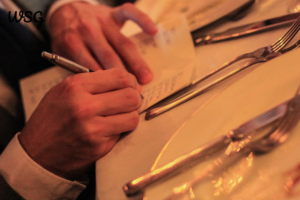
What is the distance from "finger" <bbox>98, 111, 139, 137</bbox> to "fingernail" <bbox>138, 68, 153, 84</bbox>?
10 cm

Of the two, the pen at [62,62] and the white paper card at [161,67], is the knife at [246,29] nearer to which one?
the white paper card at [161,67]

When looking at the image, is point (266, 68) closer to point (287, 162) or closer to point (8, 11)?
point (287, 162)

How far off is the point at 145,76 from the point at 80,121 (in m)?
0.15

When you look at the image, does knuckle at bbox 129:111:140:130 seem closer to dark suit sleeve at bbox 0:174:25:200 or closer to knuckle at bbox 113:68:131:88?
knuckle at bbox 113:68:131:88

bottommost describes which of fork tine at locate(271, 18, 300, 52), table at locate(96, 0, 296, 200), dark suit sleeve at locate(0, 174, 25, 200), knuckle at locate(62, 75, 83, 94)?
dark suit sleeve at locate(0, 174, 25, 200)

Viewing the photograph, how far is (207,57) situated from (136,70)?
0.47 ft

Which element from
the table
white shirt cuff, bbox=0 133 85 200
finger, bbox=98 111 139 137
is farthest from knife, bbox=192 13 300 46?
white shirt cuff, bbox=0 133 85 200

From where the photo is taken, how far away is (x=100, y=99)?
292 mm

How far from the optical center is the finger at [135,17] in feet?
1.42

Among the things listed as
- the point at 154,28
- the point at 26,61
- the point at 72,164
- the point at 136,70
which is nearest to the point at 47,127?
the point at 72,164

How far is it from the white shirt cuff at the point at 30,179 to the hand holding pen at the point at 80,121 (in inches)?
0.7

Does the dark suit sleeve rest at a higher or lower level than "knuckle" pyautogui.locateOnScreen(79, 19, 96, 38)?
lower

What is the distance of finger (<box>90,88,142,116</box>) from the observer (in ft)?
0.95

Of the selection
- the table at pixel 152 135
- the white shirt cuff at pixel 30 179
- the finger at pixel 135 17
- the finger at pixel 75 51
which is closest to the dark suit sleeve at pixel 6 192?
the white shirt cuff at pixel 30 179
